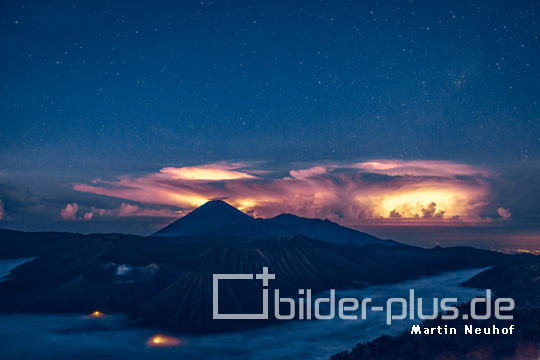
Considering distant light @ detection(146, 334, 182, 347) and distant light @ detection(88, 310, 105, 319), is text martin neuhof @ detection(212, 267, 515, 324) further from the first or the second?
distant light @ detection(88, 310, 105, 319)

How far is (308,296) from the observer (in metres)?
131

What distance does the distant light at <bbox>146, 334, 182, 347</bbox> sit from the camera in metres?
76.9

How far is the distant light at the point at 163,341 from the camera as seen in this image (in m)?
76.9

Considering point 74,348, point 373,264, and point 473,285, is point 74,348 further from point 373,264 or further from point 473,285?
point 373,264

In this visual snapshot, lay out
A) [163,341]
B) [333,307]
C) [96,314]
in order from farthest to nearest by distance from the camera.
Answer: [333,307], [96,314], [163,341]

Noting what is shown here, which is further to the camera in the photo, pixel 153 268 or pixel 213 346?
pixel 153 268

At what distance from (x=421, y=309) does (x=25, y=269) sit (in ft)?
514

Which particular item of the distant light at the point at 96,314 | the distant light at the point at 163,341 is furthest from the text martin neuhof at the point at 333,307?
the distant light at the point at 96,314

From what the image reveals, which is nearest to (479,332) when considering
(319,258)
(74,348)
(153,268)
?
(74,348)

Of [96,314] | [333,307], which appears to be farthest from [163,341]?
[333,307]

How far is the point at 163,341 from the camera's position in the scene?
78750mm

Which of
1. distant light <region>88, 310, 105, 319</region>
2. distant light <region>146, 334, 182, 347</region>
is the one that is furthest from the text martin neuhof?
distant light <region>88, 310, 105, 319</region>

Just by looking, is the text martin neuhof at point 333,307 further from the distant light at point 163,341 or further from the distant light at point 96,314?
the distant light at point 96,314

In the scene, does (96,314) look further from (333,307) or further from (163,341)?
(333,307)
